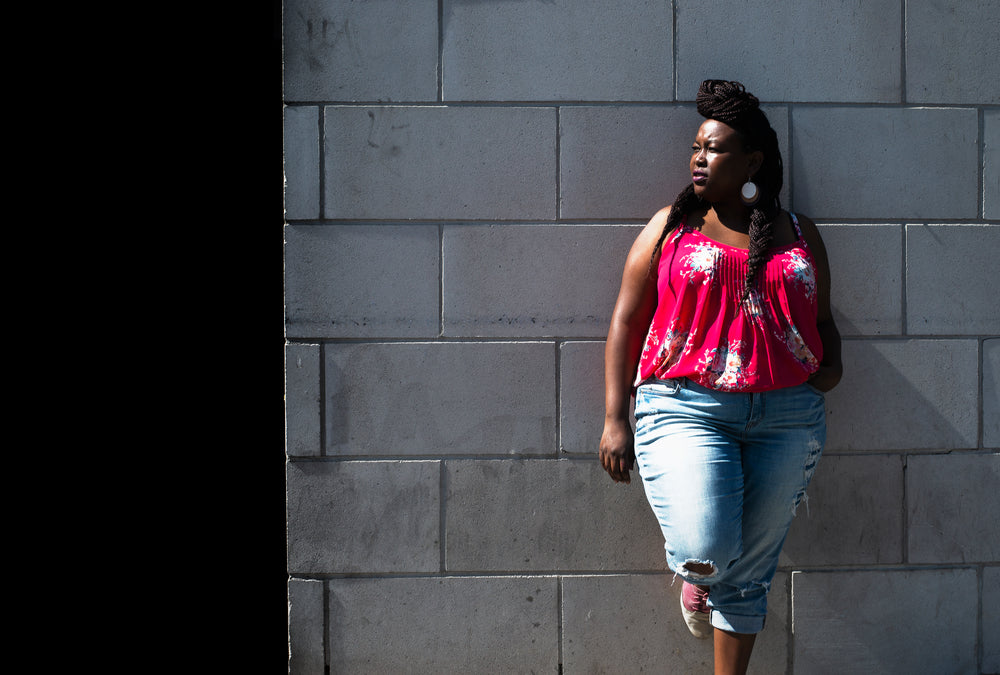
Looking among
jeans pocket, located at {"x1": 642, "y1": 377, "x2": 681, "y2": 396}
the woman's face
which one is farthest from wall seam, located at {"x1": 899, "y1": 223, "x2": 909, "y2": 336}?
jeans pocket, located at {"x1": 642, "y1": 377, "x2": 681, "y2": 396}

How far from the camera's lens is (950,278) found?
2.90m

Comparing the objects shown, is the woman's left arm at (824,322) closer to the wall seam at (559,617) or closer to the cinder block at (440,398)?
the cinder block at (440,398)

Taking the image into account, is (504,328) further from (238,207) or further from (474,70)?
(238,207)

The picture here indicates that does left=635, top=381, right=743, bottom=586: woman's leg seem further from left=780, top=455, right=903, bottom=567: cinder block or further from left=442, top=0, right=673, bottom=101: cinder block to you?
left=442, top=0, right=673, bottom=101: cinder block

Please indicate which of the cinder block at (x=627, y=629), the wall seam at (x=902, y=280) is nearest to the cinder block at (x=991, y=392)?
the wall seam at (x=902, y=280)

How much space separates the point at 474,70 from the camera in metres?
2.83

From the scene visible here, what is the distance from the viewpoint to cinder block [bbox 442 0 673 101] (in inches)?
111

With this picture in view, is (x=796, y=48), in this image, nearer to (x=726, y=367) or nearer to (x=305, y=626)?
(x=726, y=367)

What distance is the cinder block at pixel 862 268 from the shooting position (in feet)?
9.46

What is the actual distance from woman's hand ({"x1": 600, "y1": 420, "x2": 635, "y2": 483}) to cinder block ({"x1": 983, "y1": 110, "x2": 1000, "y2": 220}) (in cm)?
166

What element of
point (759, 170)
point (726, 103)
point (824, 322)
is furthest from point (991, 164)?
point (726, 103)

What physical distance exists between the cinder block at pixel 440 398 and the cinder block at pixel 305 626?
0.52 m

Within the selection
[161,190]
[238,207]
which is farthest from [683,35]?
[161,190]

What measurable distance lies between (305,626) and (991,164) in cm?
306
